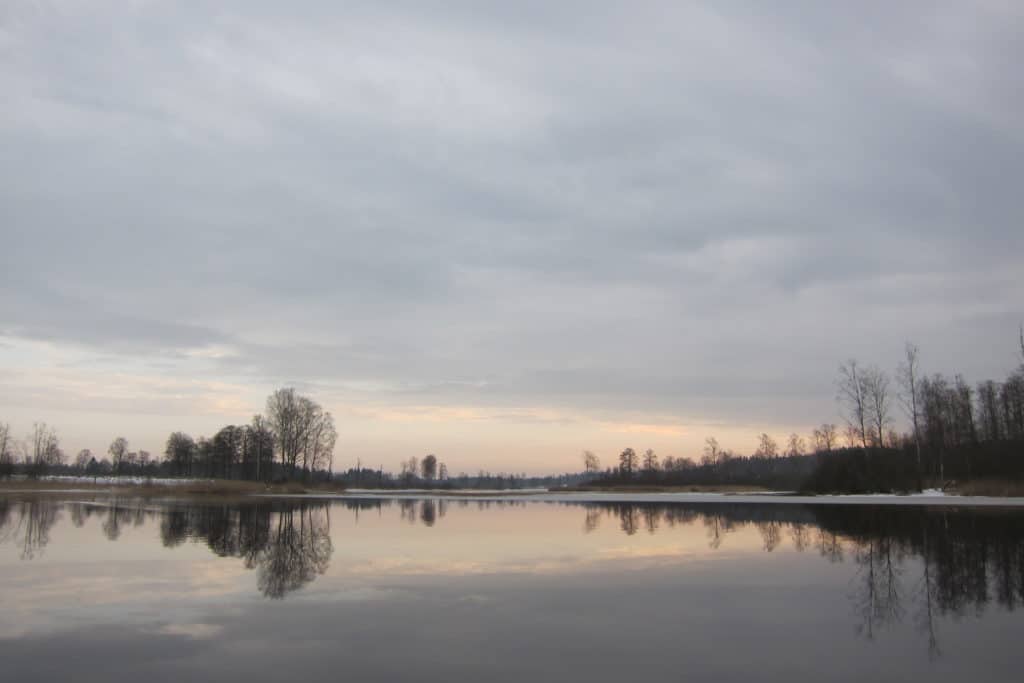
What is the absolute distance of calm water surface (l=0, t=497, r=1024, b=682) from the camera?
29.2 feet

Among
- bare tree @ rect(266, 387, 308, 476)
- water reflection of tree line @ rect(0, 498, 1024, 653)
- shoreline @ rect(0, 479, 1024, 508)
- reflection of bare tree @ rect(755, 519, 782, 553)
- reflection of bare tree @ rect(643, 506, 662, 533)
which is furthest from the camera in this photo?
bare tree @ rect(266, 387, 308, 476)

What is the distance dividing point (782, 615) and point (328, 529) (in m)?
20.8

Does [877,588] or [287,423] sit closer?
[877,588]

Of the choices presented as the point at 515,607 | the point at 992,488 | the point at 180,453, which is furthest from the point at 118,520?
the point at 180,453

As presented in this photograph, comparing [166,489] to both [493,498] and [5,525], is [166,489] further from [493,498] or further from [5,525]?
[5,525]

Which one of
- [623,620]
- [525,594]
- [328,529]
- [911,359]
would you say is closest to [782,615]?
[623,620]

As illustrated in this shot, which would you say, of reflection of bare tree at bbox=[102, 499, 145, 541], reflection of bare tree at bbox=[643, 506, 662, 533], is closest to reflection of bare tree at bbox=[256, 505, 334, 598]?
reflection of bare tree at bbox=[102, 499, 145, 541]

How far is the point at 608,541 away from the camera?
945 inches

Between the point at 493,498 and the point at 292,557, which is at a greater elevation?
the point at 292,557

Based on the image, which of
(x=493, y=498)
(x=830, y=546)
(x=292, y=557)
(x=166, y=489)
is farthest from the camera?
(x=493, y=498)

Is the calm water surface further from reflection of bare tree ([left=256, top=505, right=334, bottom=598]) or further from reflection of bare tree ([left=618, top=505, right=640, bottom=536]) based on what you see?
reflection of bare tree ([left=618, top=505, right=640, bottom=536])

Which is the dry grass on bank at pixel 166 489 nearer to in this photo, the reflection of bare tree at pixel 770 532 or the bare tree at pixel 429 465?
the reflection of bare tree at pixel 770 532

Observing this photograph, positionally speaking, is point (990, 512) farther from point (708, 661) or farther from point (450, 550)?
point (708, 661)

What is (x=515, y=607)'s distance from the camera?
12562 mm
